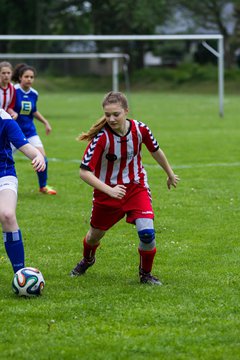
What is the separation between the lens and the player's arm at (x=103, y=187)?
22.2 ft

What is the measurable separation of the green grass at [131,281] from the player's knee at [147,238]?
1.18 ft

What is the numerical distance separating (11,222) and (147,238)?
46.6 inches

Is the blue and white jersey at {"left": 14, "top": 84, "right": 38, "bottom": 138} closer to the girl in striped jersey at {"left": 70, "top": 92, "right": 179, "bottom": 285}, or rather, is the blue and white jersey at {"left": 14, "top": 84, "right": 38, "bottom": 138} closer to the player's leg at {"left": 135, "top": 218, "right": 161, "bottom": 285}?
the girl in striped jersey at {"left": 70, "top": 92, "right": 179, "bottom": 285}

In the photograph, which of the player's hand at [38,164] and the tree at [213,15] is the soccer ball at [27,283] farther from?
the tree at [213,15]

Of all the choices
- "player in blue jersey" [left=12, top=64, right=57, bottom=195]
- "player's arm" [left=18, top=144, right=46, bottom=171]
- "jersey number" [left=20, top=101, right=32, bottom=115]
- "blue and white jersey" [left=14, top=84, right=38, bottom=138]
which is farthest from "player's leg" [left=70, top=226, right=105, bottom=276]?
"jersey number" [left=20, top=101, right=32, bottom=115]

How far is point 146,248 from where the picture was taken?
23.2 feet

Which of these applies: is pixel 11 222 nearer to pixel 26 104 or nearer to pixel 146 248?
pixel 146 248

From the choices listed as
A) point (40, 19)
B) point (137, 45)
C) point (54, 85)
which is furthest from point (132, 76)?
point (40, 19)

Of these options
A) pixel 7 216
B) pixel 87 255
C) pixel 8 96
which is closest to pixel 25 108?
pixel 8 96

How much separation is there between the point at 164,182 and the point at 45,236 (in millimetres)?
4644

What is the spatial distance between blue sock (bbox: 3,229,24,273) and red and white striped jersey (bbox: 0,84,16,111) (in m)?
6.38

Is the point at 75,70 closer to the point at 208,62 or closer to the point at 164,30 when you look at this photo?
the point at 208,62

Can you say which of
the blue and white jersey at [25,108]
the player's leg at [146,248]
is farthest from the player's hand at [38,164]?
the blue and white jersey at [25,108]

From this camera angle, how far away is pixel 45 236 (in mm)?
9438
